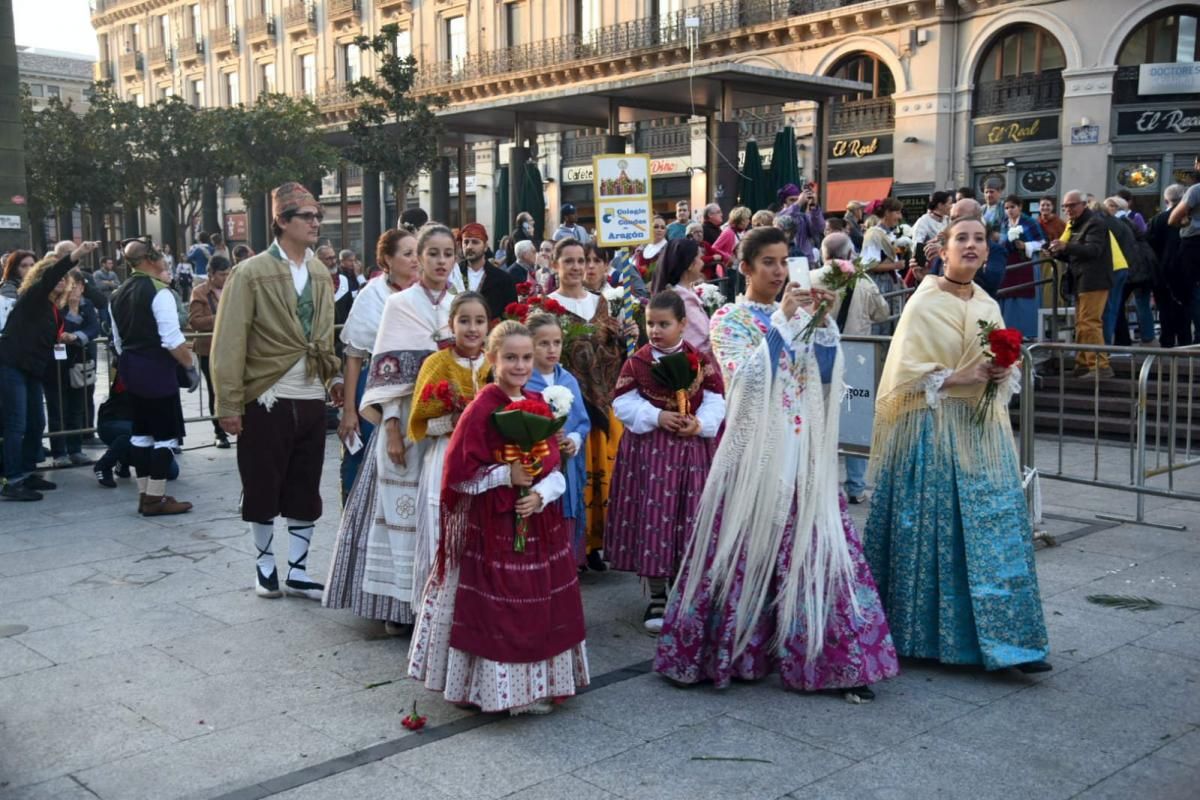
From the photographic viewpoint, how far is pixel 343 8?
45.2 m

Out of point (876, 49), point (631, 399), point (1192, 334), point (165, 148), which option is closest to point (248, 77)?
point (165, 148)

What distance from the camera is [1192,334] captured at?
479 inches

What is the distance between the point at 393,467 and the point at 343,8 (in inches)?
1715

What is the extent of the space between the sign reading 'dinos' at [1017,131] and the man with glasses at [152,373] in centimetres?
2206

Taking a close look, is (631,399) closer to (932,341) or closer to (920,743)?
(932,341)

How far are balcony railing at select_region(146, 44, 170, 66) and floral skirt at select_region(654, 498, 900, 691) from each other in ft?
195

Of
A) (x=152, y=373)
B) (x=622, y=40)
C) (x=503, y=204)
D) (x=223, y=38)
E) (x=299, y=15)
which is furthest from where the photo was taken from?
(x=223, y=38)

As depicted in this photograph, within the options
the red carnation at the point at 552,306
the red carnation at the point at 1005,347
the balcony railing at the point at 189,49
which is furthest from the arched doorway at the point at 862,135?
the balcony railing at the point at 189,49

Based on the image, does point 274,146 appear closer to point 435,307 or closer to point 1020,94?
point 1020,94

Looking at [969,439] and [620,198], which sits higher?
[620,198]

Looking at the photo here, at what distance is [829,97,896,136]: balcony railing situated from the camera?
28.7 m

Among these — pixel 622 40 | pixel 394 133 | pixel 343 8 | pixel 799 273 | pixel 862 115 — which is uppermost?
pixel 343 8

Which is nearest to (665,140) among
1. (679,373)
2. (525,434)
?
(679,373)

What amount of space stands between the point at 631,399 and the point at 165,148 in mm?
35053
